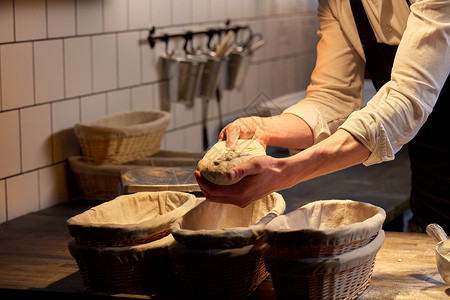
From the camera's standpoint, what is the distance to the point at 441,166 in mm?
1578

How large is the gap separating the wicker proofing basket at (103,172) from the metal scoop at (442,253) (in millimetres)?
995

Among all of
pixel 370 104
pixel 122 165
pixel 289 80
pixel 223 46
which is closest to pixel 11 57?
pixel 122 165

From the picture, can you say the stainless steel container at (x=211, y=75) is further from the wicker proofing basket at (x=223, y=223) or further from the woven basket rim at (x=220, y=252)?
the woven basket rim at (x=220, y=252)

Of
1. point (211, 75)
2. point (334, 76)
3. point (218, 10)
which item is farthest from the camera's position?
point (218, 10)

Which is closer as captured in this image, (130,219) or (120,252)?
(120,252)

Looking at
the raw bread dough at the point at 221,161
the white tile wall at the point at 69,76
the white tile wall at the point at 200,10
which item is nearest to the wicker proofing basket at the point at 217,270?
the raw bread dough at the point at 221,161

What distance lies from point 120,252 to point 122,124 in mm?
1419

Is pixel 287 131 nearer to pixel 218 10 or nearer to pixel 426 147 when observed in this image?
pixel 426 147

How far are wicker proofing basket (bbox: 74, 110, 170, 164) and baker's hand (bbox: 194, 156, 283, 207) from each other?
3.77ft

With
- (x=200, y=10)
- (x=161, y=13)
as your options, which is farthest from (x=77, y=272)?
(x=200, y=10)

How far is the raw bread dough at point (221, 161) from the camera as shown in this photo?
111cm

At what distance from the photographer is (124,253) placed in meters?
1.16

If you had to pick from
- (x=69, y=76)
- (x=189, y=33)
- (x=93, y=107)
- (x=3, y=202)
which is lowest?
(x=3, y=202)

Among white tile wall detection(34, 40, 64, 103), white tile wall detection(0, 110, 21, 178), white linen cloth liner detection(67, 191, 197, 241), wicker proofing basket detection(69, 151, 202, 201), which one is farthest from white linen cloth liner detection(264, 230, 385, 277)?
white tile wall detection(34, 40, 64, 103)
